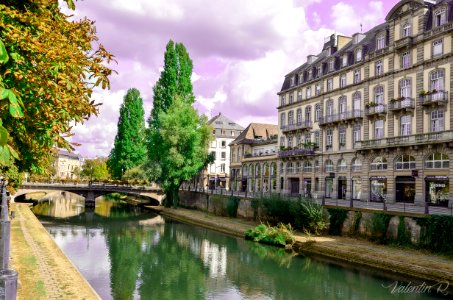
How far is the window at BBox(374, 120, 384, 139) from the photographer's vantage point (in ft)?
140

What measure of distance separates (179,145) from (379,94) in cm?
2316

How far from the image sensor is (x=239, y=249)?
105 feet

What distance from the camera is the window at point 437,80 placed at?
3666cm

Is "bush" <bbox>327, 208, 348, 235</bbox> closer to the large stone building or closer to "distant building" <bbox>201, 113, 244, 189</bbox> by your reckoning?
the large stone building

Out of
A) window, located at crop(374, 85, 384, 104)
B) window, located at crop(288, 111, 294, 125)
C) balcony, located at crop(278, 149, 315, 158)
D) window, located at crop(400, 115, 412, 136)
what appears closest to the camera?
window, located at crop(400, 115, 412, 136)

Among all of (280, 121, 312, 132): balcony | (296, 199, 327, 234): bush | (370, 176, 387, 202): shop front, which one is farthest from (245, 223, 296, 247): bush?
(280, 121, 312, 132): balcony

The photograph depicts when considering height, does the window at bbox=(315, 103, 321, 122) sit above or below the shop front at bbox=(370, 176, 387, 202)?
above

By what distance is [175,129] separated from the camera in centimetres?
4984

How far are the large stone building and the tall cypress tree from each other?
12.9 m

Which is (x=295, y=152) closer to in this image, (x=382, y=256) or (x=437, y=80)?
(x=437, y=80)

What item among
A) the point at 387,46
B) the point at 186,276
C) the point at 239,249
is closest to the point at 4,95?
the point at 186,276

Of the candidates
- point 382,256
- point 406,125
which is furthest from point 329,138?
point 382,256

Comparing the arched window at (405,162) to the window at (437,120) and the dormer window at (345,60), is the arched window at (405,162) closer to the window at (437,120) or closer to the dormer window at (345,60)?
the window at (437,120)

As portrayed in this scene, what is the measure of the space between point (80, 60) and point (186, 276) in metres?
19.4
